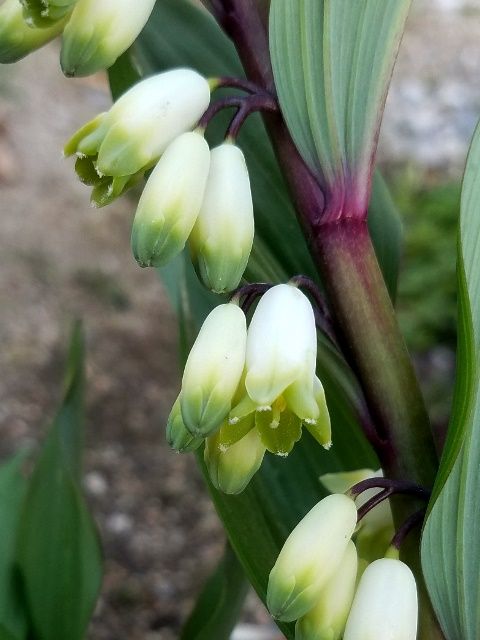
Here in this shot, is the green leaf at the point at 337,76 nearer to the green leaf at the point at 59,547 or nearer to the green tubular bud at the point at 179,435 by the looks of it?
the green tubular bud at the point at 179,435

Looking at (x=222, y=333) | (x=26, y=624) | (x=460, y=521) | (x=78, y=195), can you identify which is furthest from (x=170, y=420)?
(x=78, y=195)

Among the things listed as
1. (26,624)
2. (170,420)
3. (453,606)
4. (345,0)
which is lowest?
(26,624)

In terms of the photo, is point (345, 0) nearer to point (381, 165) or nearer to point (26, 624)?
point (26, 624)

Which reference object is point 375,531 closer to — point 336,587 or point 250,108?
point 336,587

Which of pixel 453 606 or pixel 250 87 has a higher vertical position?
pixel 250 87

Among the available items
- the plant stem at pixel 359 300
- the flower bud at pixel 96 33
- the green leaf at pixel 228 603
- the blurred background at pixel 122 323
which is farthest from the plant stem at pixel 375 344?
the blurred background at pixel 122 323

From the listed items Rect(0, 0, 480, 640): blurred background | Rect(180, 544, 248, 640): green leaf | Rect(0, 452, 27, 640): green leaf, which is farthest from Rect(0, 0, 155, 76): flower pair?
Rect(0, 0, 480, 640): blurred background

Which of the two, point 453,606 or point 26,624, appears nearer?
point 453,606
